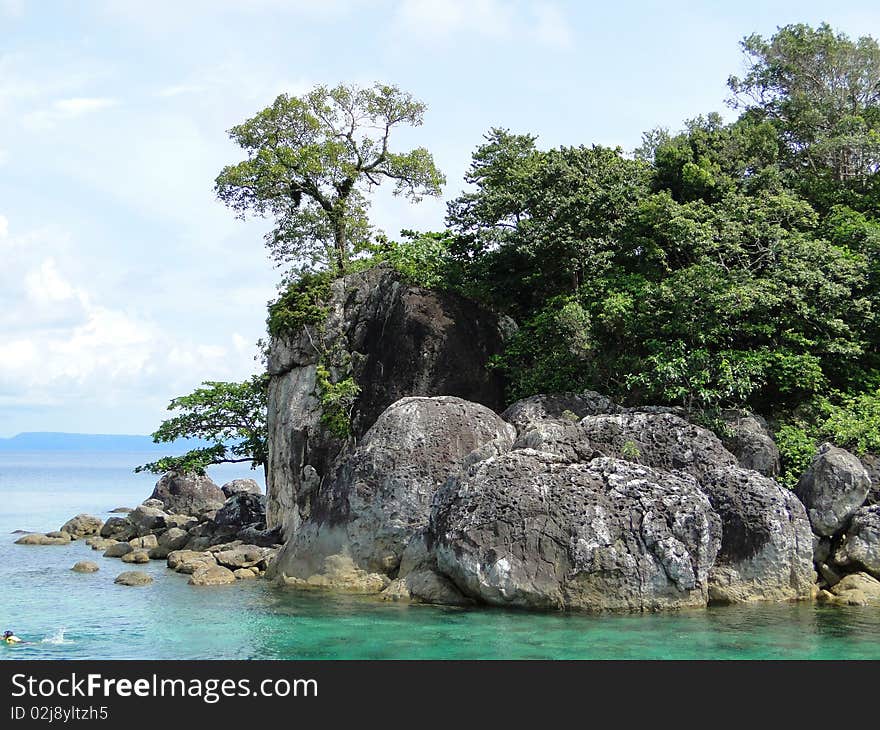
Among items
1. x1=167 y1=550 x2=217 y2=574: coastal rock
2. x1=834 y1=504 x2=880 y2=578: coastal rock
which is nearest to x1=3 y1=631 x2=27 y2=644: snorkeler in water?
x1=167 y1=550 x2=217 y2=574: coastal rock

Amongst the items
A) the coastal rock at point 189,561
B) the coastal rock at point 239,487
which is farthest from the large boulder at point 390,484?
the coastal rock at point 239,487

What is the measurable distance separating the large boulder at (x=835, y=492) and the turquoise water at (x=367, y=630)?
101 inches

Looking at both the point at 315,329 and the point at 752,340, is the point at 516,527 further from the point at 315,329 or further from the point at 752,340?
the point at 315,329

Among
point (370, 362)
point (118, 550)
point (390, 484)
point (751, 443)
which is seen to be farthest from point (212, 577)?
point (751, 443)

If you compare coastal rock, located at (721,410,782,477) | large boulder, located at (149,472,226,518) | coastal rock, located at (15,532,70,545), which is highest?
coastal rock, located at (721,410,782,477)

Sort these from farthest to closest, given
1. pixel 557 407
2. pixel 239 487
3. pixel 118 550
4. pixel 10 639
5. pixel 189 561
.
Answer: pixel 239 487 < pixel 118 550 < pixel 189 561 < pixel 557 407 < pixel 10 639

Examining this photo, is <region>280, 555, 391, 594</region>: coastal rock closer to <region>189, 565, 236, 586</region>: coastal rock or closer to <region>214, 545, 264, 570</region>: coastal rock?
<region>189, 565, 236, 586</region>: coastal rock

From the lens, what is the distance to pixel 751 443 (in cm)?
2236

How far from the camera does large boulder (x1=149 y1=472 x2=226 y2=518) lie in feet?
133

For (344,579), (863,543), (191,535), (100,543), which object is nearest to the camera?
(863,543)

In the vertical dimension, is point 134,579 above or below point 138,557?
above

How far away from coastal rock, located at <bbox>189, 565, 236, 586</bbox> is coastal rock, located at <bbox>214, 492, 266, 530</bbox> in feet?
19.2

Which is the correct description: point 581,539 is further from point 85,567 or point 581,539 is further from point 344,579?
point 85,567

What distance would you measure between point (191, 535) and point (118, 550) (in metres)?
2.69
